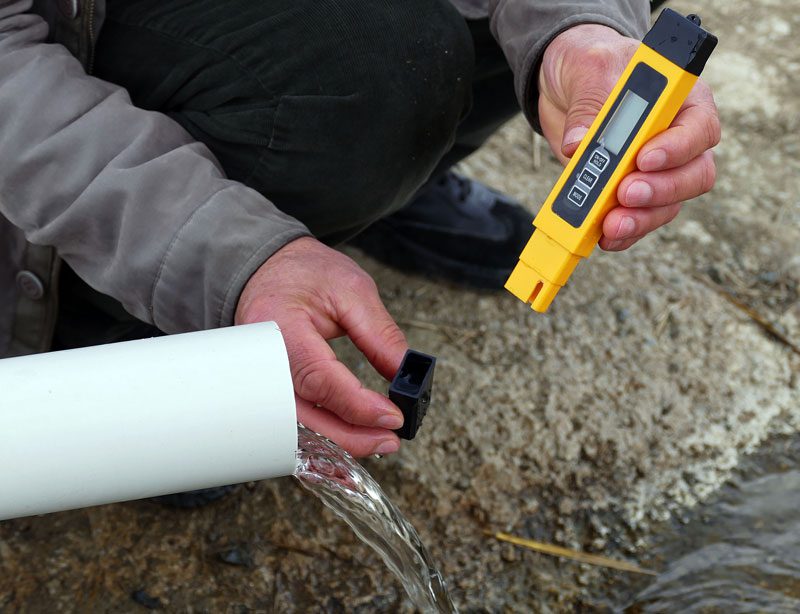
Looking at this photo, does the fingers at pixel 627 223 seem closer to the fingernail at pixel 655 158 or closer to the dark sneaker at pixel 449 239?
the fingernail at pixel 655 158

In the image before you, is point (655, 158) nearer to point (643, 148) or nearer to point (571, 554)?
point (643, 148)

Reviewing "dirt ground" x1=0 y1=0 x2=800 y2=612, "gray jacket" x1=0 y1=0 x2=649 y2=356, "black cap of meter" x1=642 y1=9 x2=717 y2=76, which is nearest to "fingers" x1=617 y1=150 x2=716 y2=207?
"black cap of meter" x1=642 y1=9 x2=717 y2=76

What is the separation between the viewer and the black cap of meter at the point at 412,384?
2.73 feet

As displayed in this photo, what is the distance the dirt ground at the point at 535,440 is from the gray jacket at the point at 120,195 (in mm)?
390

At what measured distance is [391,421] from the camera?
0.84 metres

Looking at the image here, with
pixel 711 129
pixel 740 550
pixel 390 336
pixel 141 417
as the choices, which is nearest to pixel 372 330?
pixel 390 336

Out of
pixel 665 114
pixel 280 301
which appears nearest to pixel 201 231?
pixel 280 301

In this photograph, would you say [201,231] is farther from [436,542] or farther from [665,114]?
[436,542]

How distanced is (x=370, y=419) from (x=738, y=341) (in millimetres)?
943

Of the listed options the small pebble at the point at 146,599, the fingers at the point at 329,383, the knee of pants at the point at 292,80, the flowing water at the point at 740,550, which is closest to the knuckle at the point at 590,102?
the knee of pants at the point at 292,80

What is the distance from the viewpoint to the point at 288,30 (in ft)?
3.55

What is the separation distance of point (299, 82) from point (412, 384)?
429 mm

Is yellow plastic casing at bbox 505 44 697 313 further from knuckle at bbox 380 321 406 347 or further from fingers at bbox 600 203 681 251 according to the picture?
knuckle at bbox 380 321 406 347

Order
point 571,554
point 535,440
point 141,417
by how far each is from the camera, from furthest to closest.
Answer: point 535,440 < point 571,554 < point 141,417
